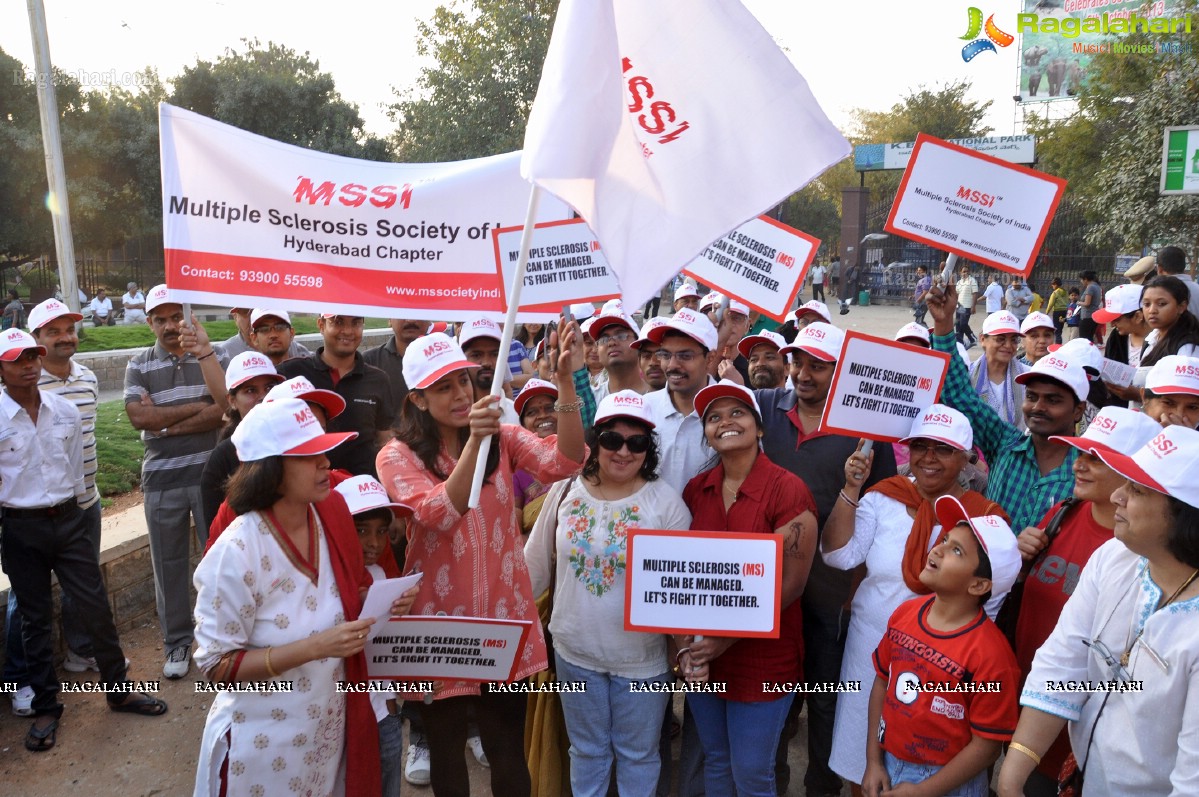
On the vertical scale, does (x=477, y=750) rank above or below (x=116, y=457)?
below

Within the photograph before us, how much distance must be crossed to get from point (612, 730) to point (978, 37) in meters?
52.2

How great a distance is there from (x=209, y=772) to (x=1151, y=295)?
5.96 metres

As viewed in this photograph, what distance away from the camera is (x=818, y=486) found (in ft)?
14.0

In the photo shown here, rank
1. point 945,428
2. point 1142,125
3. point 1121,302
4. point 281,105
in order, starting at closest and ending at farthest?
point 945,428 < point 1121,302 < point 1142,125 < point 281,105

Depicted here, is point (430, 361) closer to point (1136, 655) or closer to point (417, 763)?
point (417, 763)

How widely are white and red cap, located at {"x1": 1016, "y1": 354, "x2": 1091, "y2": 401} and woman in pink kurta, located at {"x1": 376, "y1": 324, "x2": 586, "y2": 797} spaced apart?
205 centimetres

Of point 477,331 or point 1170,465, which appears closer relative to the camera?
point 1170,465

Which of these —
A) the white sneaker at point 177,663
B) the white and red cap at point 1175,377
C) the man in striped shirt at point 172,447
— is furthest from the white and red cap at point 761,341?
the white sneaker at point 177,663

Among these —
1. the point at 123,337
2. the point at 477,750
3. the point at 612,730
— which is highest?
the point at 123,337

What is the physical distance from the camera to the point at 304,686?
3.11m

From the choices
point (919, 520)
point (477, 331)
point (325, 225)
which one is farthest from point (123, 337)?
point (919, 520)

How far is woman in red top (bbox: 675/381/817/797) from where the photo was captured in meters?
3.71

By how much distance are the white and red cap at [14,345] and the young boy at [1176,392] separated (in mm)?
5424

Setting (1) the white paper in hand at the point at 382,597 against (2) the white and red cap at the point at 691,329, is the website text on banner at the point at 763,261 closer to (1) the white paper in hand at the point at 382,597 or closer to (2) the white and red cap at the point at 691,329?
(2) the white and red cap at the point at 691,329
